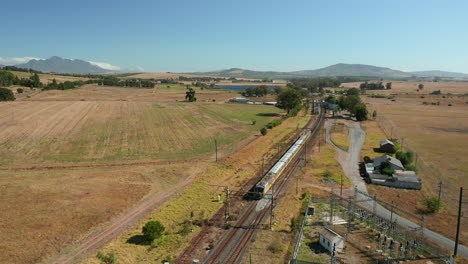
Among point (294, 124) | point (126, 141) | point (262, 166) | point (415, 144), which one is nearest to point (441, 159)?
point (415, 144)

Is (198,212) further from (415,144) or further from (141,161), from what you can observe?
(415,144)

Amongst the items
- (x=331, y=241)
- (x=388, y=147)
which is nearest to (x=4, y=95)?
(x=331, y=241)

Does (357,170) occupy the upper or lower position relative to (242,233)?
upper

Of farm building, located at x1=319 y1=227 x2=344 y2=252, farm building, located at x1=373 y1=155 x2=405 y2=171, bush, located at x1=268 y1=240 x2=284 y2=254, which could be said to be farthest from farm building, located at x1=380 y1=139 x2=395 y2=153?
bush, located at x1=268 y1=240 x2=284 y2=254

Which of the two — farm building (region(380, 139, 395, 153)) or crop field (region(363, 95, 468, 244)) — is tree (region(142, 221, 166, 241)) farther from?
farm building (region(380, 139, 395, 153))

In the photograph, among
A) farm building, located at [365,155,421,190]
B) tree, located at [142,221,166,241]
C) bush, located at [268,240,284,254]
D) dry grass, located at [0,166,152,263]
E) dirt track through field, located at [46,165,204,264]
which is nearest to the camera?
dirt track through field, located at [46,165,204,264]

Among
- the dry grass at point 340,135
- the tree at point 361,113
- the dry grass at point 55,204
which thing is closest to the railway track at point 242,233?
the dry grass at point 55,204

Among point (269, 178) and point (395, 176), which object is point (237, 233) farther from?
point (395, 176)
